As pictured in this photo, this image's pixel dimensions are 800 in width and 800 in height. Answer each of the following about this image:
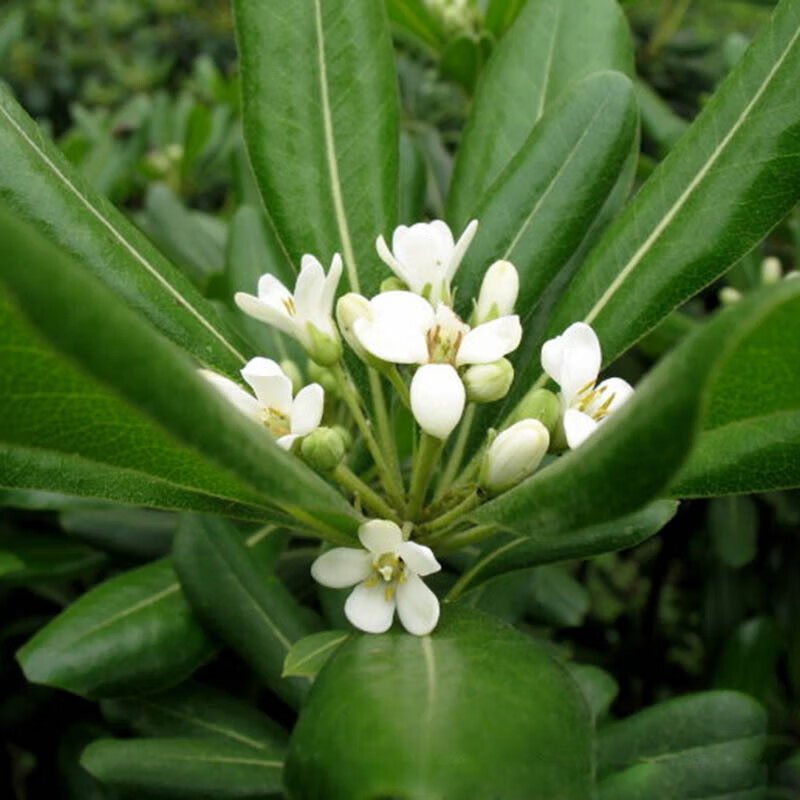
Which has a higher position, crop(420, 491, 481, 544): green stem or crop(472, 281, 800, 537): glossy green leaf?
crop(472, 281, 800, 537): glossy green leaf

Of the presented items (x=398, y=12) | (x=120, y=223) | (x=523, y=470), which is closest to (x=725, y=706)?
(x=523, y=470)

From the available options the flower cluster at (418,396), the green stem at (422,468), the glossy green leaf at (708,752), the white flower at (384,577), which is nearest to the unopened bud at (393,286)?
the flower cluster at (418,396)

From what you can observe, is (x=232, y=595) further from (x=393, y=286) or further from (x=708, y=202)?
(x=708, y=202)

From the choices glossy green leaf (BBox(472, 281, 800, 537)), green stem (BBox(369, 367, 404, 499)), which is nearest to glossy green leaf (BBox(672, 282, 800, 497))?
glossy green leaf (BBox(472, 281, 800, 537))

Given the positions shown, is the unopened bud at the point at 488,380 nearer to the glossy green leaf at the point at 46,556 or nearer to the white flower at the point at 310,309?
the white flower at the point at 310,309

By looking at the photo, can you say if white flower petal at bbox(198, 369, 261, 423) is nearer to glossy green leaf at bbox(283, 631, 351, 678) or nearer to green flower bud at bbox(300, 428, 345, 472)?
green flower bud at bbox(300, 428, 345, 472)

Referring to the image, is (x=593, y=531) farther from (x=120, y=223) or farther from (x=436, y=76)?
(x=436, y=76)
